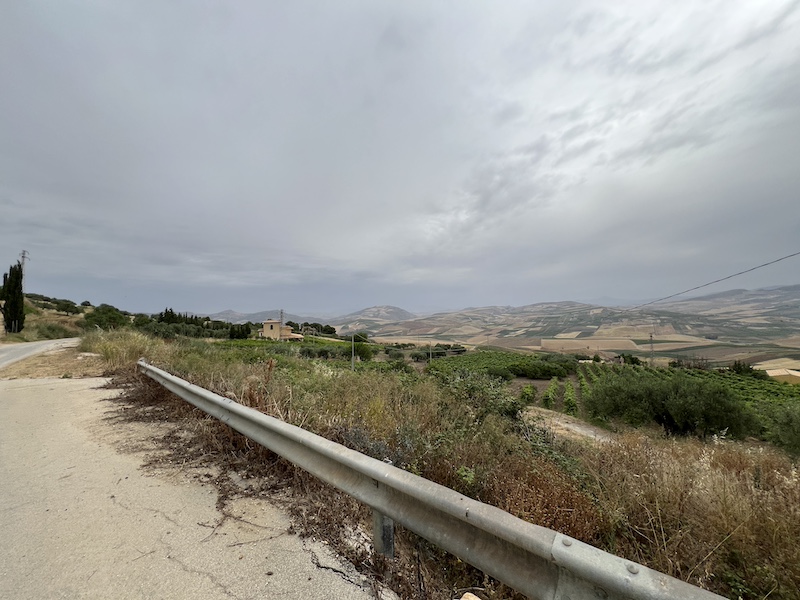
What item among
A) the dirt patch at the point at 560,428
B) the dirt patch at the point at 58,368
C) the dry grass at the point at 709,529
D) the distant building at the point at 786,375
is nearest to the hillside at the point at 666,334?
the distant building at the point at 786,375

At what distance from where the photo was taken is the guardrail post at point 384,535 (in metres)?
2.25

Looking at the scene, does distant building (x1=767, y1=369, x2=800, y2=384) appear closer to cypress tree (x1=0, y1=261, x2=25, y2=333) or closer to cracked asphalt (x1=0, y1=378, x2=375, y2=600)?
cracked asphalt (x1=0, y1=378, x2=375, y2=600)

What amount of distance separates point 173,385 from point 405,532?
508 cm

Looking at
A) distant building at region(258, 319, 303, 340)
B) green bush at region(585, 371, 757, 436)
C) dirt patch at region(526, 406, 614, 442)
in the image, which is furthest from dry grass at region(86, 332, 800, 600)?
distant building at region(258, 319, 303, 340)

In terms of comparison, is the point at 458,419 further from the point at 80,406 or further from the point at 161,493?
the point at 80,406

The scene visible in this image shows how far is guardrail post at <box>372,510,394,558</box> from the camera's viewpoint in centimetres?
225

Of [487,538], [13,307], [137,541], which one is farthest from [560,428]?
[13,307]

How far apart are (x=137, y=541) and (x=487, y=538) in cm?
236

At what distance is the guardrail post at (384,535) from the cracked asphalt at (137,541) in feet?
0.68

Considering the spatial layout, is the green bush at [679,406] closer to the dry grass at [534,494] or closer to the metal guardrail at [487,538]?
the dry grass at [534,494]

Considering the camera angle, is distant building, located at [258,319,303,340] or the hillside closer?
the hillside

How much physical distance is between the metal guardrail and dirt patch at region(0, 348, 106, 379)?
11343 millimetres

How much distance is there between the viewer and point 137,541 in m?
2.46

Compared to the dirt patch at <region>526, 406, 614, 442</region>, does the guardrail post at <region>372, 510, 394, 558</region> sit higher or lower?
higher
